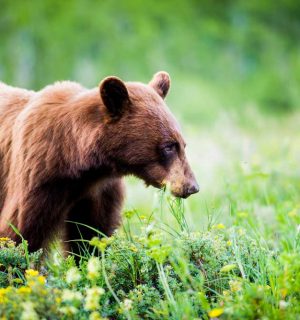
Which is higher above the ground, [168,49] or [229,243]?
[168,49]

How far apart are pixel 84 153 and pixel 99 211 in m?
0.61

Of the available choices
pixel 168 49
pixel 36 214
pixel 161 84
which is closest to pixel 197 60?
pixel 168 49

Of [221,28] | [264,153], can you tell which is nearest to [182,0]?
[221,28]

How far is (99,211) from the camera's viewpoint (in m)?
4.26

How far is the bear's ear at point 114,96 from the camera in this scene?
3.75 m

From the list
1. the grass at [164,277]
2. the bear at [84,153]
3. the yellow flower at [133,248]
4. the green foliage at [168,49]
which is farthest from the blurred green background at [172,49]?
the yellow flower at [133,248]

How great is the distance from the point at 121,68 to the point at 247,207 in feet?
55.1

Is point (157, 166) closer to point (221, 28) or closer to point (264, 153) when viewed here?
point (264, 153)

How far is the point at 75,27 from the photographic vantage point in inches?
862

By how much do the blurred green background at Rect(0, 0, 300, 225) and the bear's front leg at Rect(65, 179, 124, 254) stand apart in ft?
47.4

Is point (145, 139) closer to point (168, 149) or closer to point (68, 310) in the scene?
point (168, 149)

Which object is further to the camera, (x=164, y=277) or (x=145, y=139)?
(x=145, y=139)

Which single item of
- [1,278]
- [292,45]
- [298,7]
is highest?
[298,7]

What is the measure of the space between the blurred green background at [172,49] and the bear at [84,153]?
14.8 metres
